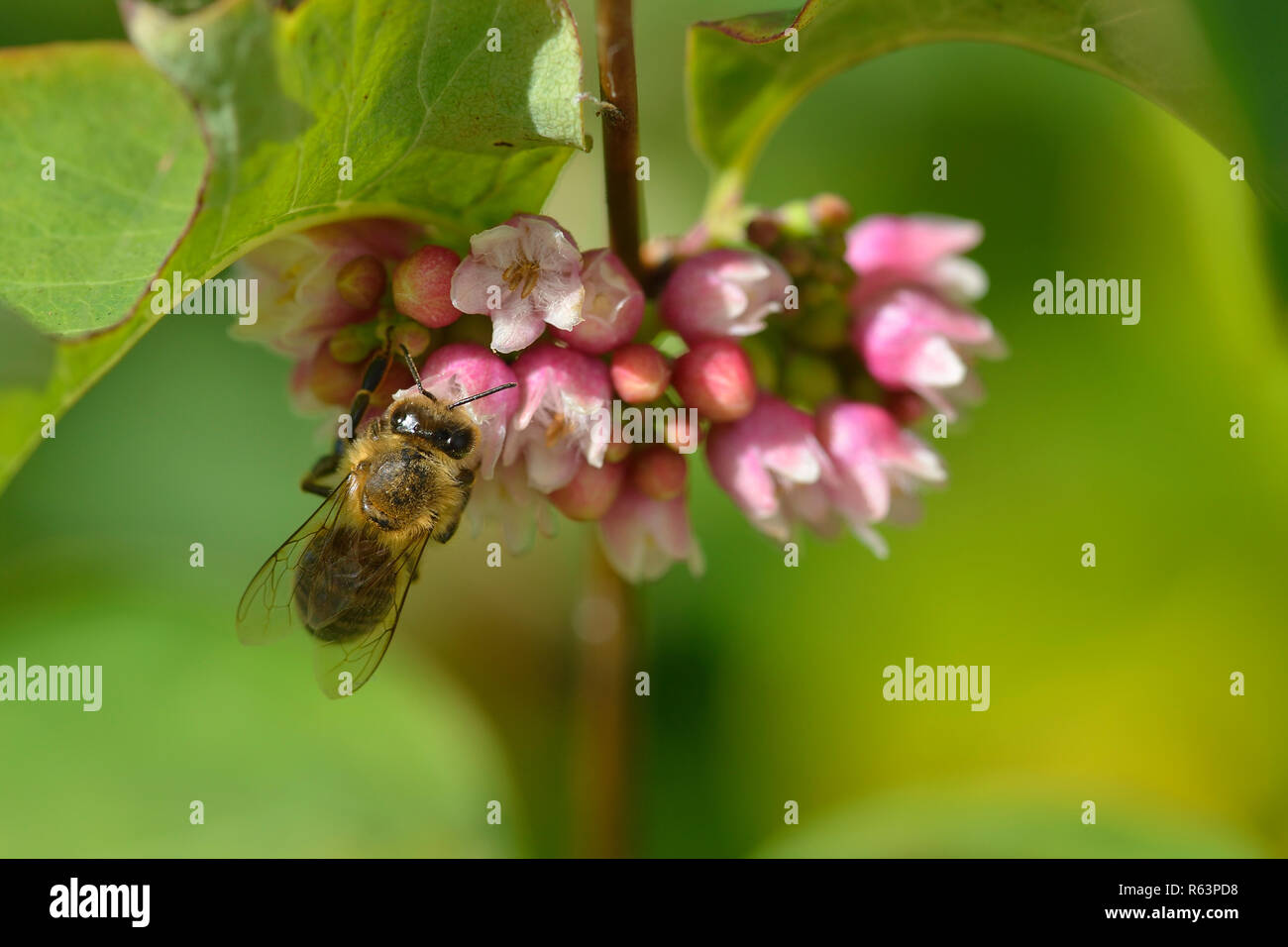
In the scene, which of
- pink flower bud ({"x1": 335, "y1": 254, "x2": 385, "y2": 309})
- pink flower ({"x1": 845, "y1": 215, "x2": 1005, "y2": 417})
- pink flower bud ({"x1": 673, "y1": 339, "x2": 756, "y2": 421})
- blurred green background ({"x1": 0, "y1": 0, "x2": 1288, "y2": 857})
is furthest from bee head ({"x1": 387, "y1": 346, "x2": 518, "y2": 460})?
blurred green background ({"x1": 0, "y1": 0, "x2": 1288, "y2": 857})

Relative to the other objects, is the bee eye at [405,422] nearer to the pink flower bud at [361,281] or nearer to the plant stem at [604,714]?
the pink flower bud at [361,281]

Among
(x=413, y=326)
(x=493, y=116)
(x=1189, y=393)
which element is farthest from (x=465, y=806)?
(x=1189, y=393)

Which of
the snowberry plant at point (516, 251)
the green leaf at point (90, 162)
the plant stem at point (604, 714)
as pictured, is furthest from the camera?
the plant stem at point (604, 714)

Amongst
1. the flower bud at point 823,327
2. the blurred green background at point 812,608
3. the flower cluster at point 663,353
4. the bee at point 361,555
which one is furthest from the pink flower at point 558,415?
the blurred green background at point 812,608

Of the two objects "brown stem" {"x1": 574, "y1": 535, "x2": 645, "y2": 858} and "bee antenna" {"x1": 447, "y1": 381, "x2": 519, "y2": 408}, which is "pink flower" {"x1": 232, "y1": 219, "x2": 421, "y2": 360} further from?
"brown stem" {"x1": 574, "y1": 535, "x2": 645, "y2": 858}

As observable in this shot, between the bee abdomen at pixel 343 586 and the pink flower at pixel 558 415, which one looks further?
the bee abdomen at pixel 343 586

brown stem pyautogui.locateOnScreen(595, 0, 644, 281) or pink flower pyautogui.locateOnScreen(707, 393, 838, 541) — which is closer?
brown stem pyautogui.locateOnScreen(595, 0, 644, 281)

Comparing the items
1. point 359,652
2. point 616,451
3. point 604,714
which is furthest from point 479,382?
point 604,714
